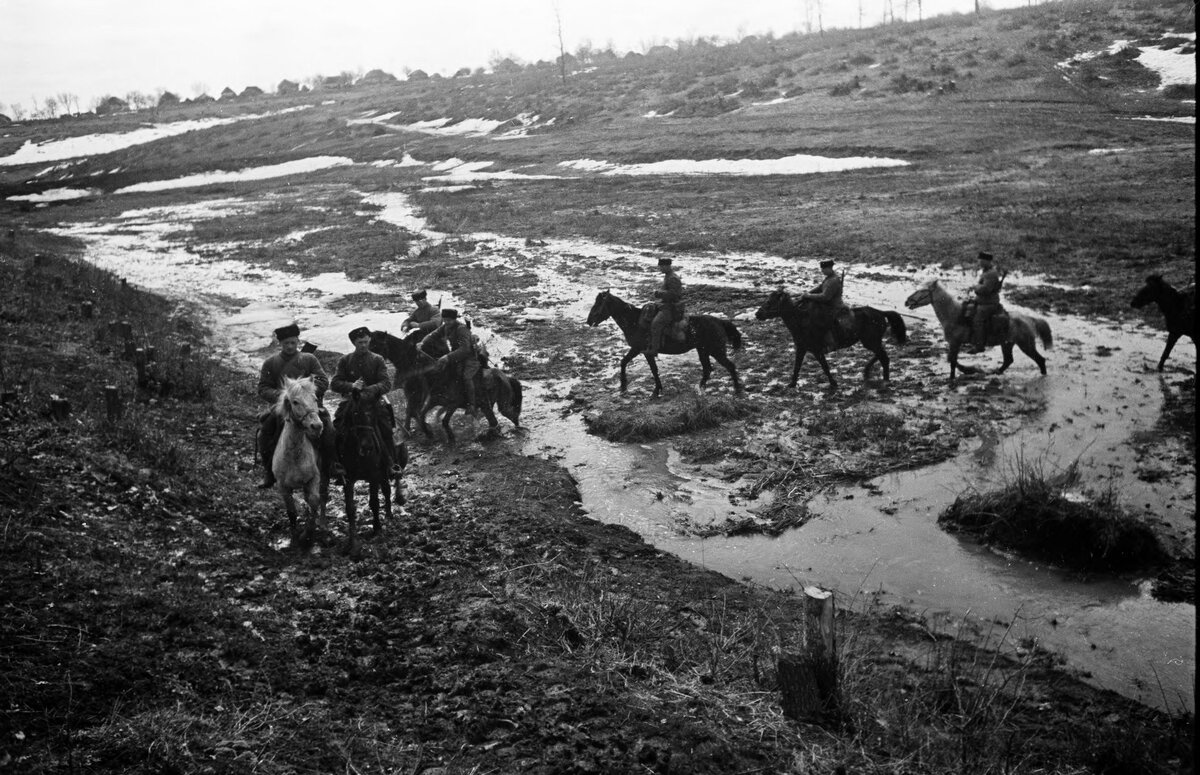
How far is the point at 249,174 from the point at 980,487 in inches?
2806

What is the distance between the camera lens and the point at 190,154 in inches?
3292

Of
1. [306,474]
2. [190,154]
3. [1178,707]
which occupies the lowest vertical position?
[1178,707]

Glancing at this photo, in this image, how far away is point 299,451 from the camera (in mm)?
9031

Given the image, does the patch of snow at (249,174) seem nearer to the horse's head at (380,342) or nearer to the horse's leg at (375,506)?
the horse's head at (380,342)

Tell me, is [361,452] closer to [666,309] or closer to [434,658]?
[434,658]

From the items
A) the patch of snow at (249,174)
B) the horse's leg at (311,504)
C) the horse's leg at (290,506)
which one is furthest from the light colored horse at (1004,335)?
the patch of snow at (249,174)

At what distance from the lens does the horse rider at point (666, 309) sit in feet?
47.8

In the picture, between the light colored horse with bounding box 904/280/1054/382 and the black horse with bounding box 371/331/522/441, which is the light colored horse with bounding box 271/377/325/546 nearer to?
the black horse with bounding box 371/331/522/441

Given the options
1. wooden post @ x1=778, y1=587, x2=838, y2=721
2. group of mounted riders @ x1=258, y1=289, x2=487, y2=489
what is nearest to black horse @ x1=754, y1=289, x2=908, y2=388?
group of mounted riders @ x1=258, y1=289, x2=487, y2=489

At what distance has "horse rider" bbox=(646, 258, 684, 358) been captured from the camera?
14.6 meters

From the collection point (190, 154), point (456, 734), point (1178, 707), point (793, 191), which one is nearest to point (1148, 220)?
point (793, 191)

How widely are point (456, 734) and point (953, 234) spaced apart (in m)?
23.8

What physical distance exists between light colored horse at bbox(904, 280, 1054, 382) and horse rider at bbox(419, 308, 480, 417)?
329 inches

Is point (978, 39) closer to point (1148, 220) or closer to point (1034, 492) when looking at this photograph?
point (1148, 220)
